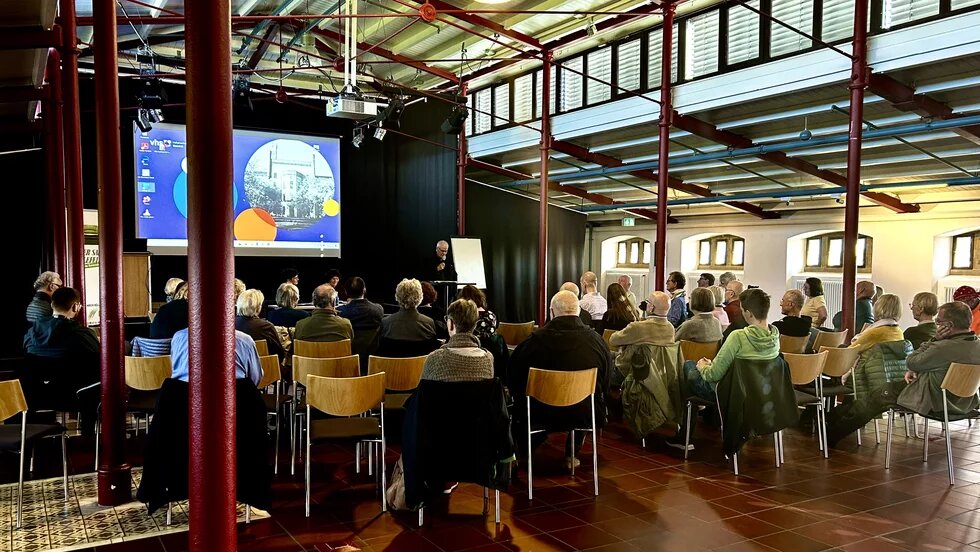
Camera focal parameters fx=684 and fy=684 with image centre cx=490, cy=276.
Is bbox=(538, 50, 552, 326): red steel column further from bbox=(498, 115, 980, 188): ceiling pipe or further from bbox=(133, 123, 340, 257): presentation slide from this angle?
bbox=(133, 123, 340, 257): presentation slide

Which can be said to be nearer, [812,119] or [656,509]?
[656,509]

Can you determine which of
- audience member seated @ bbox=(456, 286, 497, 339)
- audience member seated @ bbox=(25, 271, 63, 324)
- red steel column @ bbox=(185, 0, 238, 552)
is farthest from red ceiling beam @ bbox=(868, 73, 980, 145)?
audience member seated @ bbox=(25, 271, 63, 324)

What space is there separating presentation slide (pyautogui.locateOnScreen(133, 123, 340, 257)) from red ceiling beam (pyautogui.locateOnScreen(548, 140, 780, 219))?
3.82 metres

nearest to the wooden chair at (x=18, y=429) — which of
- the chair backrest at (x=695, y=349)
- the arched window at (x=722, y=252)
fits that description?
the chair backrest at (x=695, y=349)

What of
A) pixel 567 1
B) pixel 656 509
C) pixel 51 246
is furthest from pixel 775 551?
pixel 51 246

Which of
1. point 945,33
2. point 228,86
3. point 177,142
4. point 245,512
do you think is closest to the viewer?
point 228,86

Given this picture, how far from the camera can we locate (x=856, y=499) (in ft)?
14.4

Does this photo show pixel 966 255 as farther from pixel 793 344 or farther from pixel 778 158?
pixel 793 344

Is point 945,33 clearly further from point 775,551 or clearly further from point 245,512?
point 245,512

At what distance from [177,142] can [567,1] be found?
19.4 feet

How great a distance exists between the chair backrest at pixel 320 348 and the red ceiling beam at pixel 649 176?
6.62 meters

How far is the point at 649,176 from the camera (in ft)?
40.2

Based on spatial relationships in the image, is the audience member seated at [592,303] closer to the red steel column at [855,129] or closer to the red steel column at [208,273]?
the red steel column at [855,129]

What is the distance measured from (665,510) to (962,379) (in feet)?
7.57
